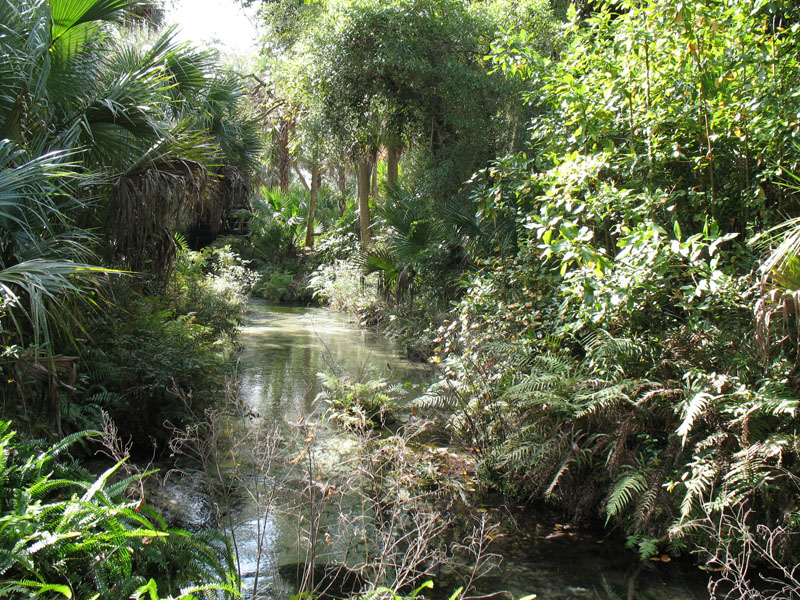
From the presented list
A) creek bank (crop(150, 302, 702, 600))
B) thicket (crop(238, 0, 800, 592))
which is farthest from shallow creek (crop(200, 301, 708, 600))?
thicket (crop(238, 0, 800, 592))

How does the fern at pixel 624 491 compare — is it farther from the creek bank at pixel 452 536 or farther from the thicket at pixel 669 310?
the creek bank at pixel 452 536

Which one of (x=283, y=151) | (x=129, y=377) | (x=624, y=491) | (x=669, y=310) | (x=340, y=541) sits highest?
(x=283, y=151)

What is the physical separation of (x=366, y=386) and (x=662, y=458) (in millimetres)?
3692

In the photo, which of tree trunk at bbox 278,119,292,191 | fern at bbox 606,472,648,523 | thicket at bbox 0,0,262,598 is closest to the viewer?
thicket at bbox 0,0,262,598

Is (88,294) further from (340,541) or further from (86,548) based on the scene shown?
(340,541)

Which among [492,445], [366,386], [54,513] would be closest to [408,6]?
[366,386]

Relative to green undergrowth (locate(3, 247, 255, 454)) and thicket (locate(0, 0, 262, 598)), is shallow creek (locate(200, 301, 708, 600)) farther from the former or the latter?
green undergrowth (locate(3, 247, 255, 454))

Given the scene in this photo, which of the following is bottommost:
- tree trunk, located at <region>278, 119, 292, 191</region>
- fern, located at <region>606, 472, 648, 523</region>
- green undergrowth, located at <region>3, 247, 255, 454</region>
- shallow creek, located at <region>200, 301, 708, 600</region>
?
shallow creek, located at <region>200, 301, 708, 600</region>

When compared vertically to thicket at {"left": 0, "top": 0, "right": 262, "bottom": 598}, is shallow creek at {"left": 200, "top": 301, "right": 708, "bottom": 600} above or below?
below

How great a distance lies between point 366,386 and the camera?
7.43 metres

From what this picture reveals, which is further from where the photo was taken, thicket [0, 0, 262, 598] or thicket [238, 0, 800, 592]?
thicket [238, 0, 800, 592]

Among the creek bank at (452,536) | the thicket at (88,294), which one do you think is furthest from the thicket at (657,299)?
the thicket at (88,294)

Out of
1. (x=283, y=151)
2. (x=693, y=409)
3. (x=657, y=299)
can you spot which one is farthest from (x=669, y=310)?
(x=283, y=151)

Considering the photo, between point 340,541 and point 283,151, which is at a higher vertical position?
point 283,151
